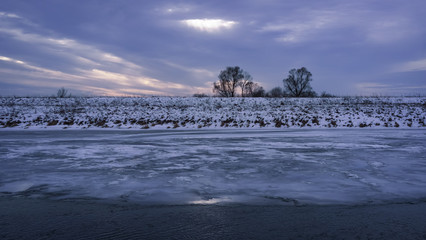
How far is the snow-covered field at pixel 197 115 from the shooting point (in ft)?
66.3

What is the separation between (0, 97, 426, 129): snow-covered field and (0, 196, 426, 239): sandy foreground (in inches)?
639

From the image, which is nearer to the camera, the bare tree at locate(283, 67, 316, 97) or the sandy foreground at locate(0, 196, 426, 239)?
the sandy foreground at locate(0, 196, 426, 239)

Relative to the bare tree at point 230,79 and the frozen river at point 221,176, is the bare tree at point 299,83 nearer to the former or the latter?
the bare tree at point 230,79

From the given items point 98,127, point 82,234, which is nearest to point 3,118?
point 98,127

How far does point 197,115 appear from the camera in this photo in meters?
23.8

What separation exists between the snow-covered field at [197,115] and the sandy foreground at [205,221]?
16242 mm

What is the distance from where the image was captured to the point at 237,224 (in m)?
3.08

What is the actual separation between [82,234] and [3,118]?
24.9 meters

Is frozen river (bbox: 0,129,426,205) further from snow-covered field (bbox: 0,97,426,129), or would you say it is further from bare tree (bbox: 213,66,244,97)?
bare tree (bbox: 213,66,244,97)

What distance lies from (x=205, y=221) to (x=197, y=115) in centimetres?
2069

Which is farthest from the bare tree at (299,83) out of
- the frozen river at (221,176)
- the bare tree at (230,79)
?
the frozen river at (221,176)

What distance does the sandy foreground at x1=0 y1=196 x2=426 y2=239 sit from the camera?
2.83 m

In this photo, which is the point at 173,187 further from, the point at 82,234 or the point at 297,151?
the point at 297,151

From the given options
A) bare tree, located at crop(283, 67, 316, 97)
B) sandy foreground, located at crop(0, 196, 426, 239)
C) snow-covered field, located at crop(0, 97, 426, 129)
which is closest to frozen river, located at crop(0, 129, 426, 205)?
sandy foreground, located at crop(0, 196, 426, 239)
